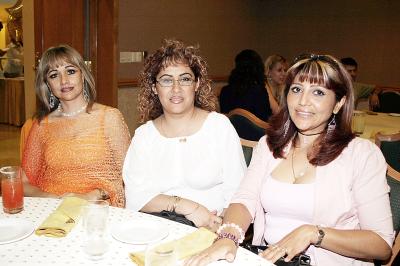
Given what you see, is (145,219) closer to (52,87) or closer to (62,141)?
(62,141)

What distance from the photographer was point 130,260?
1.31m

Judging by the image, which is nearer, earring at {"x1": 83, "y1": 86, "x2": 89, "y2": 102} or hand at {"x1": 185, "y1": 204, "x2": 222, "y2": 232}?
hand at {"x1": 185, "y1": 204, "x2": 222, "y2": 232}

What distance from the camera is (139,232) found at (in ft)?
4.84

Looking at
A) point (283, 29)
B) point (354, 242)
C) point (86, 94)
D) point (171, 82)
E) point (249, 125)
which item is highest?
point (283, 29)

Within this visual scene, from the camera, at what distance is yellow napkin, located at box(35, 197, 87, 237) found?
56.9 inches

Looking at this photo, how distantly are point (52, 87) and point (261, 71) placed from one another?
2367 mm

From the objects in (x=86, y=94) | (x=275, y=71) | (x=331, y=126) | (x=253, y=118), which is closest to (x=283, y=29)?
(x=275, y=71)

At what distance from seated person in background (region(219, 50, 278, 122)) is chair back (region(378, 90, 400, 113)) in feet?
8.05

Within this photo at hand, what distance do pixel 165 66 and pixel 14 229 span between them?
3.55 feet

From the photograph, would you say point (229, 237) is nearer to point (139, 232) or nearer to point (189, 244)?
point (189, 244)

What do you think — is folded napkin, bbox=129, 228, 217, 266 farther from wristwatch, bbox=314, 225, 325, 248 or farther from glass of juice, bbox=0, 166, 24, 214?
glass of juice, bbox=0, 166, 24, 214

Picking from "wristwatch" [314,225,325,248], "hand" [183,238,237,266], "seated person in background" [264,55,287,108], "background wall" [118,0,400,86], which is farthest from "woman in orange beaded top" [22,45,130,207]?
"background wall" [118,0,400,86]

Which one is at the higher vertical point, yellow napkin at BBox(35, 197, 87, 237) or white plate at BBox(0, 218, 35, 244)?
yellow napkin at BBox(35, 197, 87, 237)

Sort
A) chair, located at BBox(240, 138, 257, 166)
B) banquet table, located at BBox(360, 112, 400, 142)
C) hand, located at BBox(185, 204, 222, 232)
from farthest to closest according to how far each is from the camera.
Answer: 1. banquet table, located at BBox(360, 112, 400, 142)
2. chair, located at BBox(240, 138, 257, 166)
3. hand, located at BBox(185, 204, 222, 232)
